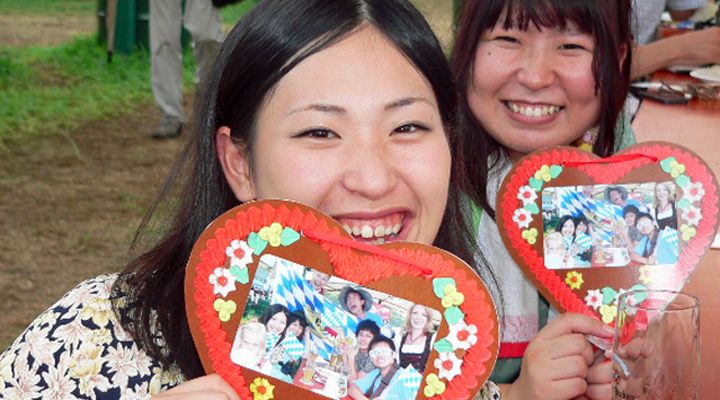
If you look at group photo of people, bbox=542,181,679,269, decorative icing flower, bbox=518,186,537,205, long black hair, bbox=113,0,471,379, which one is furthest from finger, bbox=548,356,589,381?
long black hair, bbox=113,0,471,379

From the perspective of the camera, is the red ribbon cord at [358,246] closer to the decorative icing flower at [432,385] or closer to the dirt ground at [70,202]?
the decorative icing flower at [432,385]

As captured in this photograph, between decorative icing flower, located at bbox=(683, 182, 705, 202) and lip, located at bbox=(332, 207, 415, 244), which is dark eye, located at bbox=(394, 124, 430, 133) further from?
decorative icing flower, located at bbox=(683, 182, 705, 202)

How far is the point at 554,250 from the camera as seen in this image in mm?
1645

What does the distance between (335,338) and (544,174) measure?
638 mm

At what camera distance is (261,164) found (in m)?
1.27

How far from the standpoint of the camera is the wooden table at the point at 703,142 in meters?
1.52

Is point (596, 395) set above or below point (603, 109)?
below

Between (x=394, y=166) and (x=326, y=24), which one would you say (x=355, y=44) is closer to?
(x=326, y=24)

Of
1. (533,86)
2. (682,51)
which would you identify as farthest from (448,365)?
(682,51)

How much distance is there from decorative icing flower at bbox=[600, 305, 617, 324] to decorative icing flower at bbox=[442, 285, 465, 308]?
536mm

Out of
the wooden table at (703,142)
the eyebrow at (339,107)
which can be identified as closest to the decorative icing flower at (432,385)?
the eyebrow at (339,107)

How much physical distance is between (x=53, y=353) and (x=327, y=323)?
39 centimetres

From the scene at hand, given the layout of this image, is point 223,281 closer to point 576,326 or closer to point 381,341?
point 381,341

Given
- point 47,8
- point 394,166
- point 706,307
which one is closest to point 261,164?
point 394,166
